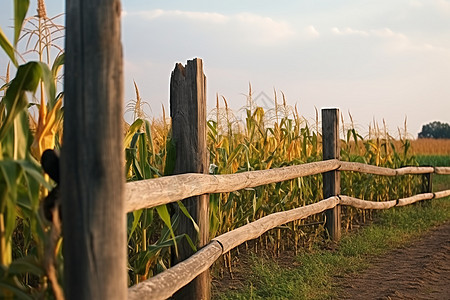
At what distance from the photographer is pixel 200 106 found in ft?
14.0

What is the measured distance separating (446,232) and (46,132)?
700 cm

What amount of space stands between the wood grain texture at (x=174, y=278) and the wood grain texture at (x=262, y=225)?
212mm

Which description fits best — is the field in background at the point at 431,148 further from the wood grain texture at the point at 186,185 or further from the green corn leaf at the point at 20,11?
the green corn leaf at the point at 20,11

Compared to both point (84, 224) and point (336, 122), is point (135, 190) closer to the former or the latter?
point (84, 224)

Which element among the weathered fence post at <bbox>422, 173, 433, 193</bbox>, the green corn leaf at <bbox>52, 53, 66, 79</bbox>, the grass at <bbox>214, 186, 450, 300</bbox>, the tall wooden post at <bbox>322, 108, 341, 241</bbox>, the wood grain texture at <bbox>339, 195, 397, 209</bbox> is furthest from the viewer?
the weathered fence post at <bbox>422, 173, 433, 193</bbox>

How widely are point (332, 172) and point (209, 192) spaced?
3351 mm

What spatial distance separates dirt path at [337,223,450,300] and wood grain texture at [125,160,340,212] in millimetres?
1202

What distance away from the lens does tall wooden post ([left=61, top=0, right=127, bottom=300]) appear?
2.05m

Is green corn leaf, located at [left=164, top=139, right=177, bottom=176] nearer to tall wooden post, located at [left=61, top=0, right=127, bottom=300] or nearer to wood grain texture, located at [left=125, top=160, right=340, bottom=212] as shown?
wood grain texture, located at [left=125, top=160, right=340, bottom=212]

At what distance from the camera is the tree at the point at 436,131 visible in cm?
6147

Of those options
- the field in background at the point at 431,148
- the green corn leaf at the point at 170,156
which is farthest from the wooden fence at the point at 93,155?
the field in background at the point at 431,148

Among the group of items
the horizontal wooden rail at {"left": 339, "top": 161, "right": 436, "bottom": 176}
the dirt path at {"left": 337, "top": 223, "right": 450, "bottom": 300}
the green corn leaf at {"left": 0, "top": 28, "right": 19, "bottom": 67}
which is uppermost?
the green corn leaf at {"left": 0, "top": 28, "right": 19, "bottom": 67}

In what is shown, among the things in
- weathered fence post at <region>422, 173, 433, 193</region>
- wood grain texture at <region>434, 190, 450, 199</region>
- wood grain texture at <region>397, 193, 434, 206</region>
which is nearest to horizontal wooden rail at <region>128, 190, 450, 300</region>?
wood grain texture at <region>397, 193, 434, 206</region>

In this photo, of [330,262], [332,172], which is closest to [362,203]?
[332,172]
